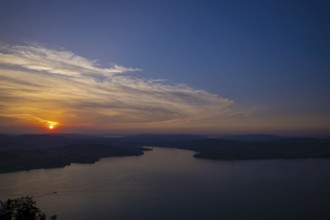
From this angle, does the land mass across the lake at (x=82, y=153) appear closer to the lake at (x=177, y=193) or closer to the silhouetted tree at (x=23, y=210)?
the lake at (x=177, y=193)

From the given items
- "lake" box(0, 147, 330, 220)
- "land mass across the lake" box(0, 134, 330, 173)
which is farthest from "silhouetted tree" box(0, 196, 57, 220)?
"land mass across the lake" box(0, 134, 330, 173)

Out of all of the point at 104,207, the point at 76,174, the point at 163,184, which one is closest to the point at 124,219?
the point at 104,207

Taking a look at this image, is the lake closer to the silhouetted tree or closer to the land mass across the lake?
the land mass across the lake

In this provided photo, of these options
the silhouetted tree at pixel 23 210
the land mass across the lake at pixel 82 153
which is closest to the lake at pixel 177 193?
the land mass across the lake at pixel 82 153

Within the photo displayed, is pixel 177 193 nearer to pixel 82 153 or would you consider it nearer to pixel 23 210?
pixel 23 210

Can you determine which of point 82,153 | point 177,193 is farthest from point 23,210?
point 82,153

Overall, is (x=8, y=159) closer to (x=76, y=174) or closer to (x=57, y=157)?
(x=57, y=157)

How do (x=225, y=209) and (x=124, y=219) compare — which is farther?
(x=225, y=209)

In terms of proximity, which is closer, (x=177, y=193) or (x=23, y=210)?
Answer: (x=23, y=210)
